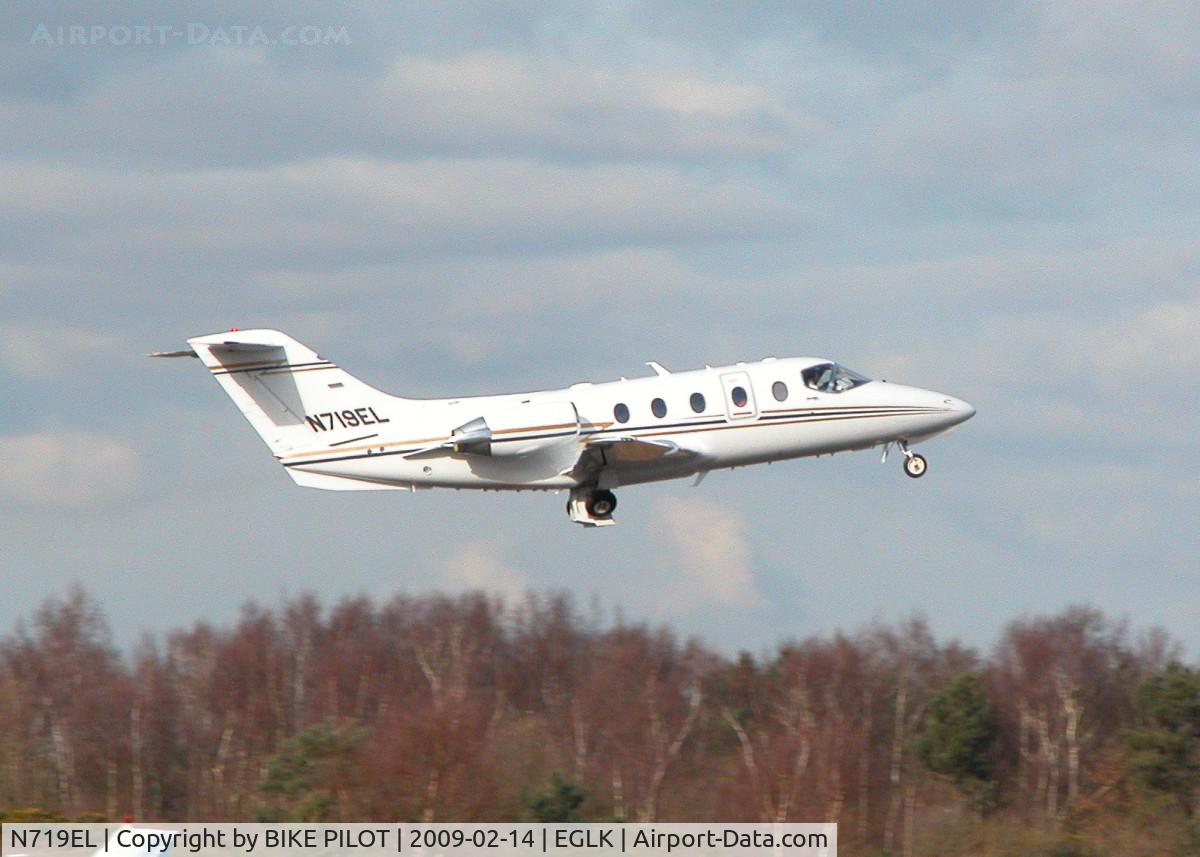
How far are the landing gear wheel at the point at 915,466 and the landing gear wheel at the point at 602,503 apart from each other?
21.1 feet

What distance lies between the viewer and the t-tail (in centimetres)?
3609

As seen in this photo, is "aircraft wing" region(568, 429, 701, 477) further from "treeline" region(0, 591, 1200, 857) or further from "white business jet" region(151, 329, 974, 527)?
"treeline" region(0, 591, 1200, 857)

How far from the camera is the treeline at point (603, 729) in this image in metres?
52.2

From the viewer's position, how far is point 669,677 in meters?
74.3

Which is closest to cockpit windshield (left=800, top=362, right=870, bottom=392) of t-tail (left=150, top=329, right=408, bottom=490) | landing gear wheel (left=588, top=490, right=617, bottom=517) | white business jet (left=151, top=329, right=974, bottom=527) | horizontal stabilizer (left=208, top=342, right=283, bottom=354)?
white business jet (left=151, top=329, right=974, bottom=527)

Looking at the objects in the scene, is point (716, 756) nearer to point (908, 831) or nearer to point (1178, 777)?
point (908, 831)

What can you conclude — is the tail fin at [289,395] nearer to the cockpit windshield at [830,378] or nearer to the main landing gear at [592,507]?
the main landing gear at [592,507]

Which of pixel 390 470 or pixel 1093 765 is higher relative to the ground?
pixel 390 470

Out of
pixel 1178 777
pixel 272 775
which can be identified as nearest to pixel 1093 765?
pixel 1178 777

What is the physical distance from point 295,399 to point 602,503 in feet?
20.5

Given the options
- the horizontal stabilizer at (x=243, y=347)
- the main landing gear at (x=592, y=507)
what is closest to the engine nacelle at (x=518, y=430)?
the main landing gear at (x=592, y=507)

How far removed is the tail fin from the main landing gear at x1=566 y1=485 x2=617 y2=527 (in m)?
3.94

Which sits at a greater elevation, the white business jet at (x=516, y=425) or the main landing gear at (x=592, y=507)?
the white business jet at (x=516, y=425)

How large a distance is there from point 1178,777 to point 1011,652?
46.7ft
